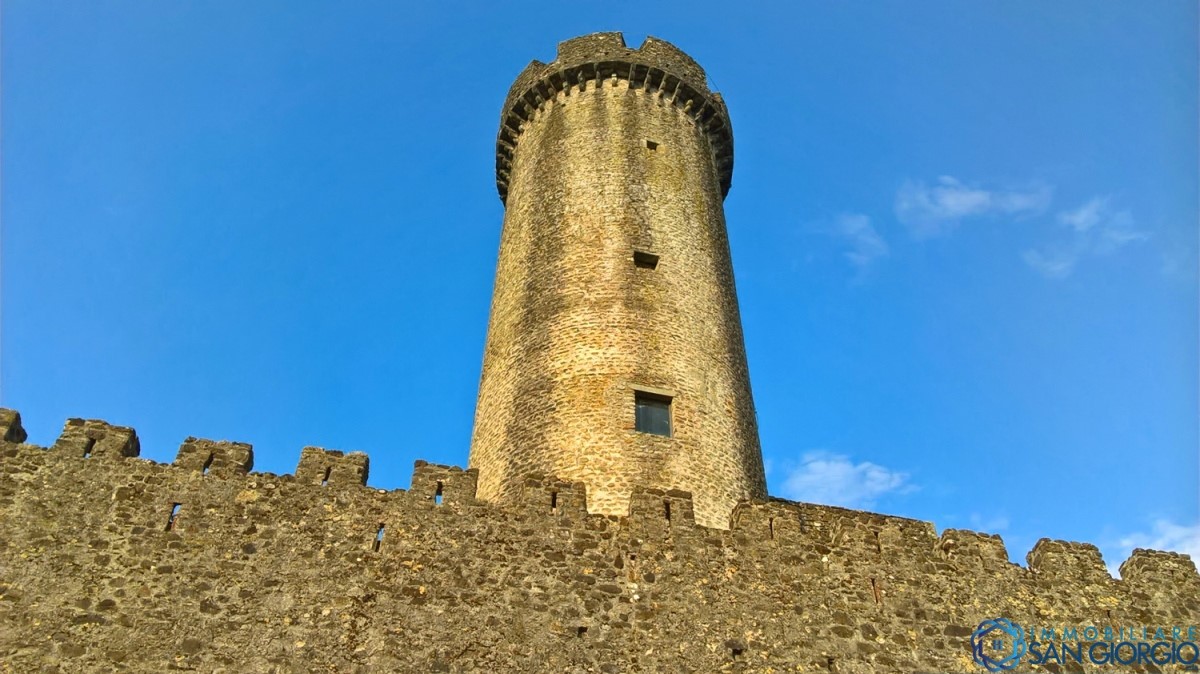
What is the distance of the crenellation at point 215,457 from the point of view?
455 inches

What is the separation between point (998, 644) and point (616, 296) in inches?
314

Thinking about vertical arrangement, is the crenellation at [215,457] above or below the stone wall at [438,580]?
above

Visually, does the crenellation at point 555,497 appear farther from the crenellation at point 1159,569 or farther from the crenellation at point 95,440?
the crenellation at point 1159,569

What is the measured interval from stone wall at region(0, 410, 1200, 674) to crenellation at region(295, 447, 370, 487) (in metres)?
0.03

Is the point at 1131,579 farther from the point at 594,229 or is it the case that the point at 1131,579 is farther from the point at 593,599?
the point at 594,229

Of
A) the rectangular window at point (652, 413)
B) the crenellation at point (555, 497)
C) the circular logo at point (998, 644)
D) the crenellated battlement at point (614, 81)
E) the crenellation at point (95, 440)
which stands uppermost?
the crenellated battlement at point (614, 81)

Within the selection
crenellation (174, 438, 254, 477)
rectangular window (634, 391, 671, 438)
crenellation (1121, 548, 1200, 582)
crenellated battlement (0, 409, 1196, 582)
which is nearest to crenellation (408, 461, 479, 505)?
crenellated battlement (0, 409, 1196, 582)

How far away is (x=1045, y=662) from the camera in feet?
39.3

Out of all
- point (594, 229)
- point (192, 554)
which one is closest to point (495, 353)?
point (594, 229)

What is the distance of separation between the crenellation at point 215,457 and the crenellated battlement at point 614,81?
1184 centimetres

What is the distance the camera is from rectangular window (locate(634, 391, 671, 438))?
14617mm

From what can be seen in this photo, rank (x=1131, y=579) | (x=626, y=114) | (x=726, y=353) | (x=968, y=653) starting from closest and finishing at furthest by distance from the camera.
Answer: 1. (x=968, y=653)
2. (x=1131, y=579)
3. (x=726, y=353)
4. (x=626, y=114)

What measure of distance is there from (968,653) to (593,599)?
4.80 m

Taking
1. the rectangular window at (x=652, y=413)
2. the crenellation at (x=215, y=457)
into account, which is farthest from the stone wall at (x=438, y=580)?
the rectangular window at (x=652, y=413)
